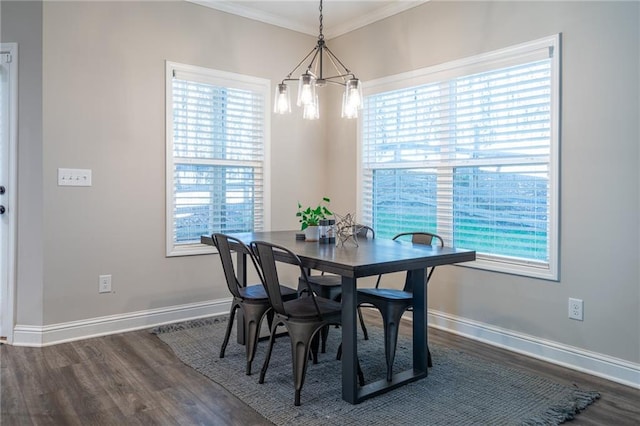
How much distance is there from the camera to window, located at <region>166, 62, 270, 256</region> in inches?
153

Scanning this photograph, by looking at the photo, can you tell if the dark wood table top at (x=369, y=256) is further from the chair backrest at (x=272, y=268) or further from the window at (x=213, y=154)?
the window at (x=213, y=154)

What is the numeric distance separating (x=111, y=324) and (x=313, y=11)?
3.18 meters

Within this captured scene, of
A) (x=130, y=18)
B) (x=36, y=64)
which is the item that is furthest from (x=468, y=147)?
(x=36, y=64)

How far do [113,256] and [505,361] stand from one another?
2913mm

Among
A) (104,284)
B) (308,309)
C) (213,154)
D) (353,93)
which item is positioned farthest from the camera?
(213,154)

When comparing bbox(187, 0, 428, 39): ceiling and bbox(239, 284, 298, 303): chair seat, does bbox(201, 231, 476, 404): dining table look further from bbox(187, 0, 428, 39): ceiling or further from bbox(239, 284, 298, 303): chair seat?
bbox(187, 0, 428, 39): ceiling

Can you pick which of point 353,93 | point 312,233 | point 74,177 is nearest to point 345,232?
point 312,233

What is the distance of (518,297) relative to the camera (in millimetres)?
3211

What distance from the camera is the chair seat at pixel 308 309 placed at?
2428 millimetres

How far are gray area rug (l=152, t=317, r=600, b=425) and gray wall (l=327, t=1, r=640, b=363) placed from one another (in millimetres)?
460

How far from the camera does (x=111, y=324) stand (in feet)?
11.7

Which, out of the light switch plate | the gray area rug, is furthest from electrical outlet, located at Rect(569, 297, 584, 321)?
the light switch plate

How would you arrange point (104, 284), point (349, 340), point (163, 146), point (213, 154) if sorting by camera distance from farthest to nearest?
1. point (213, 154)
2. point (163, 146)
3. point (104, 284)
4. point (349, 340)

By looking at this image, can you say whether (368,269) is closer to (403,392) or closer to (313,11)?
(403,392)
